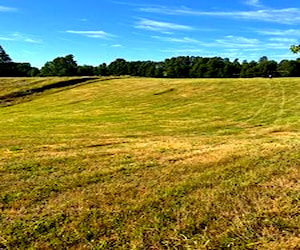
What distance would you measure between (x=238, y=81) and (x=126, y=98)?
14.4 m

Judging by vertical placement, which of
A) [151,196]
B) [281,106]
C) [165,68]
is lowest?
[165,68]

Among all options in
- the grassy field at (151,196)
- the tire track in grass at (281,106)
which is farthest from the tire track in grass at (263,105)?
the grassy field at (151,196)

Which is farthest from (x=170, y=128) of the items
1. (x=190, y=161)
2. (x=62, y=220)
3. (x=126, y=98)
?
(x=126, y=98)

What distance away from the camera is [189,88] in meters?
49.8

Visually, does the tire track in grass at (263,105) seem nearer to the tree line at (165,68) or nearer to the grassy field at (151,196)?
the grassy field at (151,196)

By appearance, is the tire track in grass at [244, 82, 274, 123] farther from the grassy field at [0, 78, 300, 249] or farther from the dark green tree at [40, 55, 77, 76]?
the dark green tree at [40, 55, 77, 76]

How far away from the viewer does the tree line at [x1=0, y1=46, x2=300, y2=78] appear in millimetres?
96444

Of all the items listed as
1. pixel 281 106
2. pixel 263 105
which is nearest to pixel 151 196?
pixel 281 106

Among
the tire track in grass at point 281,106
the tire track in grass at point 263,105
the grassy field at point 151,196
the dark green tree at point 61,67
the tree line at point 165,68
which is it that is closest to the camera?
the grassy field at point 151,196

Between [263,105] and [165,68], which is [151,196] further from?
[165,68]

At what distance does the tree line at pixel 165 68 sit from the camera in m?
96.4

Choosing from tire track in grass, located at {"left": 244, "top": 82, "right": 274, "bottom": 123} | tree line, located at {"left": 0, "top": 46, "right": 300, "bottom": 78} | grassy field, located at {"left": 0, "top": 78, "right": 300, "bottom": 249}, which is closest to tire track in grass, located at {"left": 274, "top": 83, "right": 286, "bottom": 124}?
tire track in grass, located at {"left": 244, "top": 82, "right": 274, "bottom": 123}

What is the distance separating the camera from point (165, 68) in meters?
123

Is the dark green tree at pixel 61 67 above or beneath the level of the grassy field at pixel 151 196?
beneath
